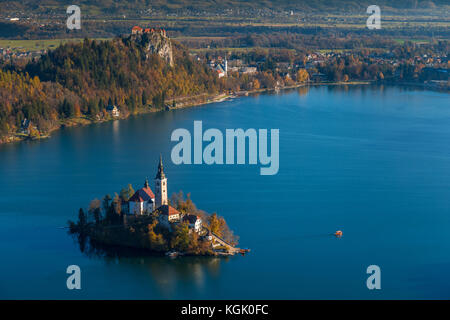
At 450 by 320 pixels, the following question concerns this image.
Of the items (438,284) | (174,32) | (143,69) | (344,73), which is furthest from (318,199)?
(174,32)

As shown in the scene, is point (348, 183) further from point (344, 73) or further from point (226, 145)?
point (344, 73)

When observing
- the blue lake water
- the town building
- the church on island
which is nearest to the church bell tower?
the church on island

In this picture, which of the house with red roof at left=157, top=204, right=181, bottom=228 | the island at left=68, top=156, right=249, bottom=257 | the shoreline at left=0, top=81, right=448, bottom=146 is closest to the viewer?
the island at left=68, top=156, right=249, bottom=257

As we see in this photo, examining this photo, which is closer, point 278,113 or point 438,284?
point 438,284

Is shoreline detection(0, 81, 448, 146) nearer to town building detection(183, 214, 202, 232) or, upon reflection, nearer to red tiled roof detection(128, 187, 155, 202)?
red tiled roof detection(128, 187, 155, 202)

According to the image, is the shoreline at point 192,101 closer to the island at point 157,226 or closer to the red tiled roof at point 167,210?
the island at point 157,226
